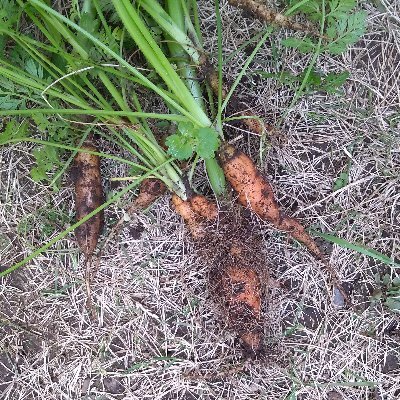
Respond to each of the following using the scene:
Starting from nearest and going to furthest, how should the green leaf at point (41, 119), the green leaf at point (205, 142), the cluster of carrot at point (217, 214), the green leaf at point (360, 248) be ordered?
1. the green leaf at point (205, 142)
2. the green leaf at point (41, 119)
3. the cluster of carrot at point (217, 214)
4. the green leaf at point (360, 248)

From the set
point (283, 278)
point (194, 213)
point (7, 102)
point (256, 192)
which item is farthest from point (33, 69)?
point (283, 278)

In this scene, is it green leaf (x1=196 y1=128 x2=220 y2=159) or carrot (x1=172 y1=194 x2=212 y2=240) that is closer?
green leaf (x1=196 y1=128 x2=220 y2=159)

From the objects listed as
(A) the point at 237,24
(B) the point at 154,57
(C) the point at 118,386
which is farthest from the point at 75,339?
(A) the point at 237,24

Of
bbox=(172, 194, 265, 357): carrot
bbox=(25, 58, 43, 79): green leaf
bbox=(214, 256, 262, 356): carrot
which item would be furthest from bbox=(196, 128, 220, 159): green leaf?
bbox=(25, 58, 43, 79): green leaf

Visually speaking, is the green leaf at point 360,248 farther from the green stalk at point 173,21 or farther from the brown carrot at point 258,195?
the green stalk at point 173,21

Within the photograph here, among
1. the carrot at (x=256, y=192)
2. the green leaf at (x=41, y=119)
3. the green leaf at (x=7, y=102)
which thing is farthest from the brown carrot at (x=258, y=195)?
the green leaf at (x=7, y=102)

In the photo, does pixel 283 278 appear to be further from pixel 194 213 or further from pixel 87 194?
pixel 87 194

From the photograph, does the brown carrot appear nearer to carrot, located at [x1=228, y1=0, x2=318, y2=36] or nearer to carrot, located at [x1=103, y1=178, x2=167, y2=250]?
carrot, located at [x1=103, y1=178, x2=167, y2=250]
